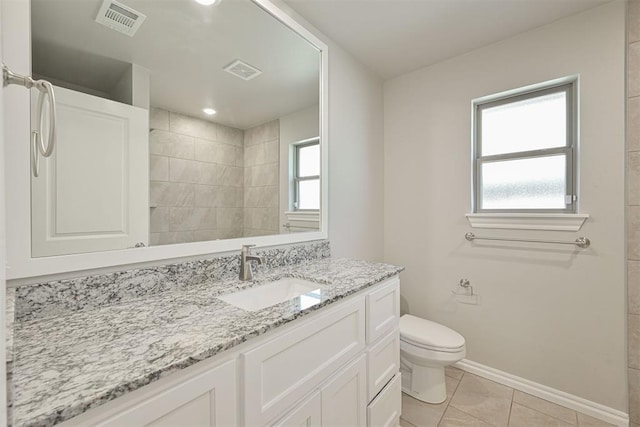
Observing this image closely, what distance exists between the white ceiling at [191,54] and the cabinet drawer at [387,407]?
1570 mm

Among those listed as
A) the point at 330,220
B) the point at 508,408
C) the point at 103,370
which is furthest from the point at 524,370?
the point at 103,370

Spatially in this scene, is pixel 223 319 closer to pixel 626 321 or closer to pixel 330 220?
pixel 330 220

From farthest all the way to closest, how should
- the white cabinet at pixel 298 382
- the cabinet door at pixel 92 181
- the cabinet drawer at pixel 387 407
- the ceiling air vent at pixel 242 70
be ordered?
the ceiling air vent at pixel 242 70
the cabinet drawer at pixel 387 407
the cabinet door at pixel 92 181
the white cabinet at pixel 298 382

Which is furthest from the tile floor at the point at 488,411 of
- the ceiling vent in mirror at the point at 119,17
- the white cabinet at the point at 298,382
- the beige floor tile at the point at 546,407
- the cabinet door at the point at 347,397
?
the ceiling vent in mirror at the point at 119,17

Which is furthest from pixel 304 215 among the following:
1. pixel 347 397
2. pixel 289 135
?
pixel 347 397

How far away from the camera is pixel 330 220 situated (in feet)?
6.50

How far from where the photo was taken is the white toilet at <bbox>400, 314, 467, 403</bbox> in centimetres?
173

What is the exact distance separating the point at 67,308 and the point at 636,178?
268 centimetres

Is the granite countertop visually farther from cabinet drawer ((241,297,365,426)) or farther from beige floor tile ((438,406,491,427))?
beige floor tile ((438,406,491,427))

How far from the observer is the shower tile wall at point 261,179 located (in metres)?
1.55

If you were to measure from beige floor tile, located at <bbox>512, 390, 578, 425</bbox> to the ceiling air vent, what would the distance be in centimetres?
260

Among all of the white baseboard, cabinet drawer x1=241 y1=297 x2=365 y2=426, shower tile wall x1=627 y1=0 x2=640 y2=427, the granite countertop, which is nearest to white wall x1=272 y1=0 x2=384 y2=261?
cabinet drawer x1=241 y1=297 x2=365 y2=426

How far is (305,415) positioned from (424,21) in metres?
2.21

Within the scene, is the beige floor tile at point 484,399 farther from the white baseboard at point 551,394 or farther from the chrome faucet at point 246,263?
the chrome faucet at point 246,263
